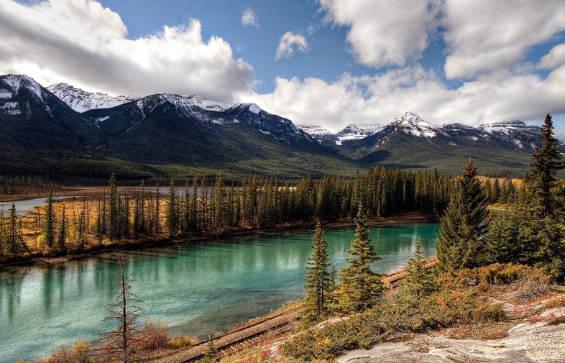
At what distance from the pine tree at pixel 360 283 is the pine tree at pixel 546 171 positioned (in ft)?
58.0

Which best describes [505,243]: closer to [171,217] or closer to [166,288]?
[166,288]

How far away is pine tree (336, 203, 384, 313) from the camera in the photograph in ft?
103

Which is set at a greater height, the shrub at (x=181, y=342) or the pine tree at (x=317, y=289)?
the pine tree at (x=317, y=289)

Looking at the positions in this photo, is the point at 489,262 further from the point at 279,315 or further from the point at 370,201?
the point at 370,201

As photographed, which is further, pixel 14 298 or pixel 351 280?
pixel 14 298

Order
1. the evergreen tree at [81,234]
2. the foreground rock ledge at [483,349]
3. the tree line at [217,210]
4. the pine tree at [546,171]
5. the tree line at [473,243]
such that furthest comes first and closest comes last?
the tree line at [217,210] < the evergreen tree at [81,234] < the pine tree at [546,171] < the tree line at [473,243] < the foreground rock ledge at [483,349]

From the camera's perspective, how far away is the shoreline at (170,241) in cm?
7406

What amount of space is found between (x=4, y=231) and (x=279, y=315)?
7063 centimetres

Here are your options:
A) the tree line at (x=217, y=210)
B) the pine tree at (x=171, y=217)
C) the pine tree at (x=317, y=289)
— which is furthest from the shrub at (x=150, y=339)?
the pine tree at (x=171, y=217)

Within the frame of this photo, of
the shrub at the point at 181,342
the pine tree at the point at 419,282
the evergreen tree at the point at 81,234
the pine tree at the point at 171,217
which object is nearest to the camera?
the pine tree at the point at 419,282

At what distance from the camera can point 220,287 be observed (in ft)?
195

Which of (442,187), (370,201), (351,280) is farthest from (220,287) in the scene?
(442,187)

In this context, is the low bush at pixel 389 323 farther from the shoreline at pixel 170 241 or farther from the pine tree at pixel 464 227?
the shoreline at pixel 170 241

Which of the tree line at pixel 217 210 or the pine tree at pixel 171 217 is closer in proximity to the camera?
the tree line at pixel 217 210
